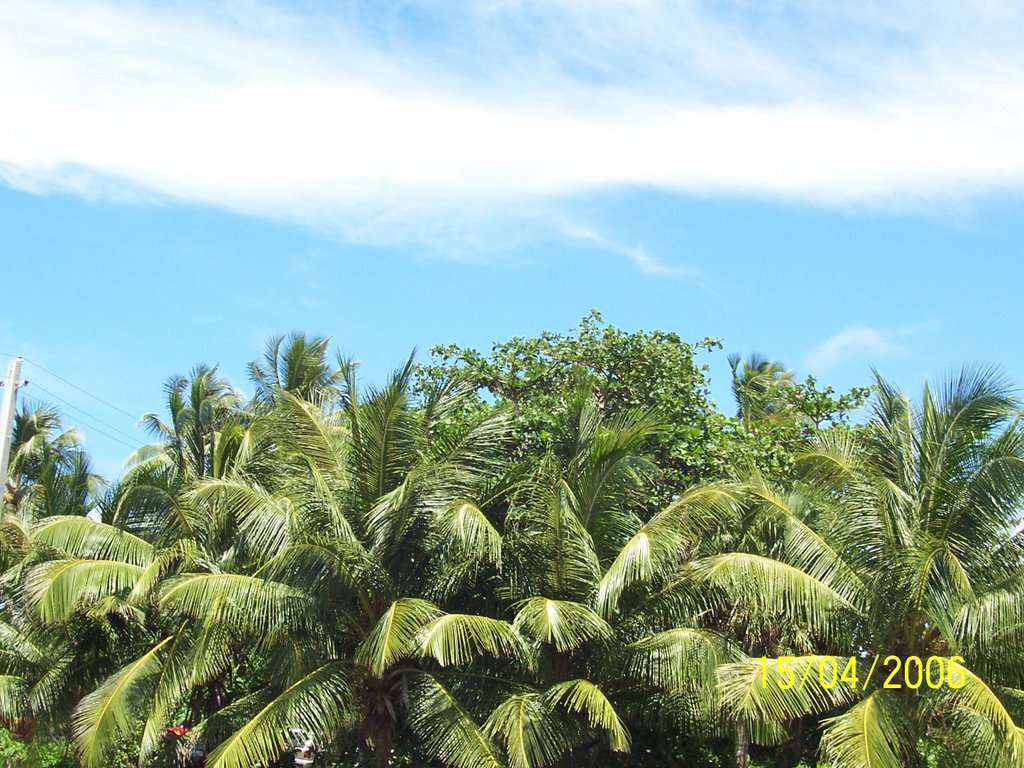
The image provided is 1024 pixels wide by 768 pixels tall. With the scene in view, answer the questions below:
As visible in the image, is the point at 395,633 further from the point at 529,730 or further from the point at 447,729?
the point at 529,730

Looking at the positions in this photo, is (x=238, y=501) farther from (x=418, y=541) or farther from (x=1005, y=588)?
(x=1005, y=588)

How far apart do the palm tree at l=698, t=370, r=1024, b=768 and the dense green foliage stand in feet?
0.10

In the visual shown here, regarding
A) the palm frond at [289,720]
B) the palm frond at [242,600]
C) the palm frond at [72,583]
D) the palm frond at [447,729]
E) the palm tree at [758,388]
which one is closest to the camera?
the palm frond at [447,729]

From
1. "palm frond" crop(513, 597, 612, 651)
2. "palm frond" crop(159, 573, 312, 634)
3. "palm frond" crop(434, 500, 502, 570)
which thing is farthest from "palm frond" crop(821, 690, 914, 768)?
"palm frond" crop(159, 573, 312, 634)

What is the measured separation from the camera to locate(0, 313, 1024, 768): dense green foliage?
1113 cm

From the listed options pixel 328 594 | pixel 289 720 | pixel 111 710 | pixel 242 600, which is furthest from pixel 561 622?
pixel 111 710

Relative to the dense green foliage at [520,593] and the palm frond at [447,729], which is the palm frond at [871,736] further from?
the palm frond at [447,729]

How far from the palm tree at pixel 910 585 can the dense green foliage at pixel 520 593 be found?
3cm

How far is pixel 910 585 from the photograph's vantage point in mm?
11008

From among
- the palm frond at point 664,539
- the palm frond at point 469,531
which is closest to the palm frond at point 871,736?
the palm frond at point 664,539

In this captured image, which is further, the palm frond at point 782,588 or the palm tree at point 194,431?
the palm tree at point 194,431

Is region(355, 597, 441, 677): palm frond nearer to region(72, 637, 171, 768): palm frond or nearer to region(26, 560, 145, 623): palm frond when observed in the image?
region(72, 637, 171, 768): palm frond

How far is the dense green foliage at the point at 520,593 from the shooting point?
438 inches

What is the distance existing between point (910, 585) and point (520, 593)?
14.2ft
